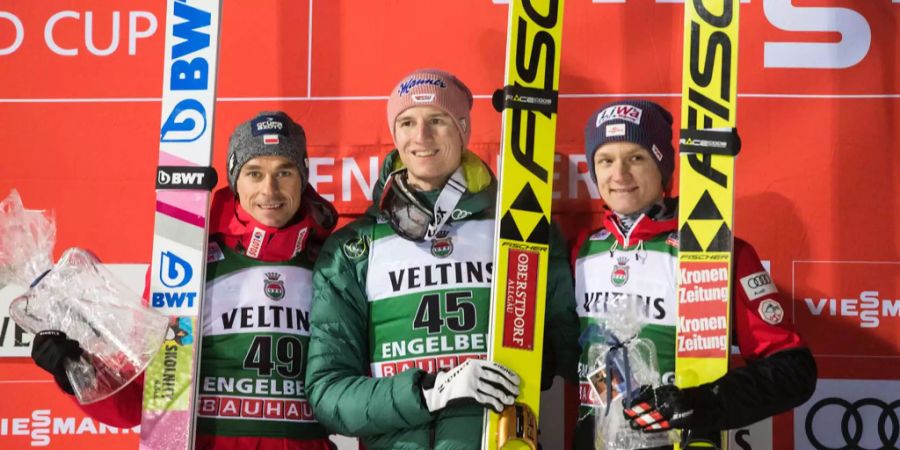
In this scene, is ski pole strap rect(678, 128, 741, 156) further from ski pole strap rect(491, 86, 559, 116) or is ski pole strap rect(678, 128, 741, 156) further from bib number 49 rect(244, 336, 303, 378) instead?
bib number 49 rect(244, 336, 303, 378)

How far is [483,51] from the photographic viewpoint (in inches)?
142

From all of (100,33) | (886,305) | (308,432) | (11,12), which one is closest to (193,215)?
(308,432)

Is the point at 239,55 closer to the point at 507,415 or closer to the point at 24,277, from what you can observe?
the point at 24,277

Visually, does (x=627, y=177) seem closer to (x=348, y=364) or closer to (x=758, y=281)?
(x=758, y=281)

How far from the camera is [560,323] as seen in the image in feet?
9.87

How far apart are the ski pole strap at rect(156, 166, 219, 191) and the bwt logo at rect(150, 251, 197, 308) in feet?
0.65

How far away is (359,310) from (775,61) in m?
1.64

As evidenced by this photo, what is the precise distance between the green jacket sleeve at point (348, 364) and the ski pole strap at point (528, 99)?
1.79ft

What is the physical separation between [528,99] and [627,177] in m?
0.36

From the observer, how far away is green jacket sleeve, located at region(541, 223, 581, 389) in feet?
9.82

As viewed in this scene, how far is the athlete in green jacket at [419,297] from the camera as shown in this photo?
276cm

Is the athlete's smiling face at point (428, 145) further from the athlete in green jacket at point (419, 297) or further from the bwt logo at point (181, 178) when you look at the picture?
the bwt logo at point (181, 178)

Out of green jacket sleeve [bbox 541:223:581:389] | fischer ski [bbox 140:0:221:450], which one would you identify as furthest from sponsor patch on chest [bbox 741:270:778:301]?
fischer ski [bbox 140:0:221:450]

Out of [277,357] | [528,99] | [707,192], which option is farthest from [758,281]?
[277,357]
